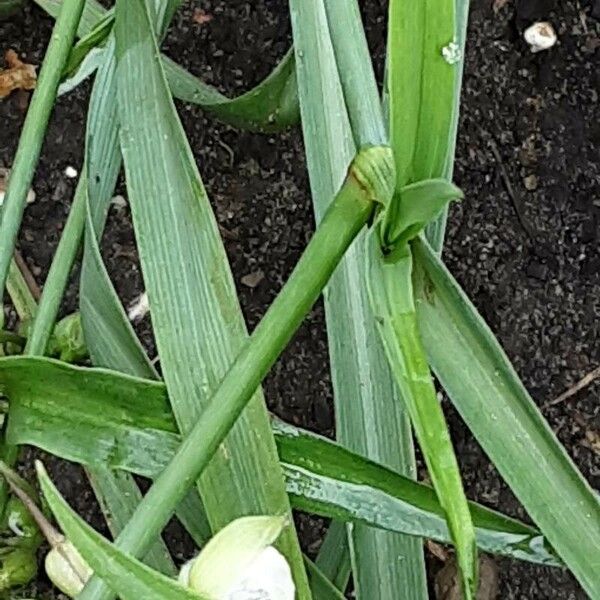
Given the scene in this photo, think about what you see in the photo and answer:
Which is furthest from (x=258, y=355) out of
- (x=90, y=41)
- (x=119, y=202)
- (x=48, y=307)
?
(x=119, y=202)

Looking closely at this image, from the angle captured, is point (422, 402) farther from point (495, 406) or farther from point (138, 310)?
point (138, 310)

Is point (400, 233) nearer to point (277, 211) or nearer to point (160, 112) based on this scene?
point (160, 112)

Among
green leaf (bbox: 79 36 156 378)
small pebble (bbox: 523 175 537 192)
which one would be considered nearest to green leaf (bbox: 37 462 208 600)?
green leaf (bbox: 79 36 156 378)

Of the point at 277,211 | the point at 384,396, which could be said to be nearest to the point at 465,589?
the point at 384,396

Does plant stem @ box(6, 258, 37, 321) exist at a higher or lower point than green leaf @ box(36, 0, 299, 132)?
lower

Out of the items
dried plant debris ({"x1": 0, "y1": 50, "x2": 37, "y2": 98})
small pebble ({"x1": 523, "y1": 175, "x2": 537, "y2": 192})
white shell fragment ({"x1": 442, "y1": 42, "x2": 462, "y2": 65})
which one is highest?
white shell fragment ({"x1": 442, "y1": 42, "x2": 462, "y2": 65})

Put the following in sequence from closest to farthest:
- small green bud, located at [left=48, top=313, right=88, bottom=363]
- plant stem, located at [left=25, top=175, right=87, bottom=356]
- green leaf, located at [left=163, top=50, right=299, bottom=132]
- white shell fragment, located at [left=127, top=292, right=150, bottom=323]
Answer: plant stem, located at [left=25, top=175, right=87, bottom=356] → small green bud, located at [left=48, top=313, right=88, bottom=363] → green leaf, located at [left=163, top=50, right=299, bottom=132] → white shell fragment, located at [left=127, top=292, right=150, bottom=323]

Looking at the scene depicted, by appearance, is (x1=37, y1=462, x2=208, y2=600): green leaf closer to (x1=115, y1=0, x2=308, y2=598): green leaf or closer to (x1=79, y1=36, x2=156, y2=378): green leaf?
(x1=115, y1=0, x2=308, y2=598): green leaf
